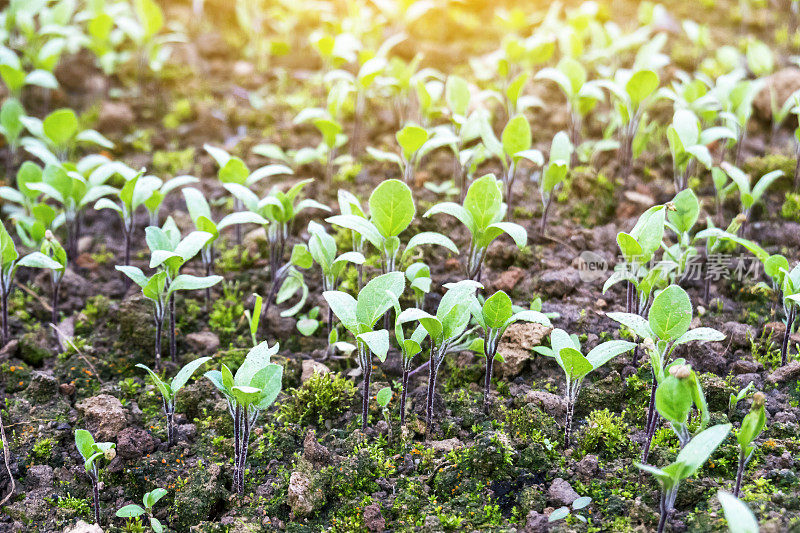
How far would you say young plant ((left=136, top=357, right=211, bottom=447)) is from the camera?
95.7 inches

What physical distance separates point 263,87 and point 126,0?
5.51ft

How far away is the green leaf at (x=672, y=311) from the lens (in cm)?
233

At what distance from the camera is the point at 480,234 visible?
9.37 ft

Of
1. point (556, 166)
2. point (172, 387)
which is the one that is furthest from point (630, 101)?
point (172, 387)

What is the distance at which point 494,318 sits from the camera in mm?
2514

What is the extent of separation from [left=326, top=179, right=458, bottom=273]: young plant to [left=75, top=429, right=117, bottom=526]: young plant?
1160 mm

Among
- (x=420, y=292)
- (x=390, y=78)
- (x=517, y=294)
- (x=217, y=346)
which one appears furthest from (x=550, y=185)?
(x=217, y=346)

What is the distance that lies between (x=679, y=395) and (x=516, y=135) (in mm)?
1620

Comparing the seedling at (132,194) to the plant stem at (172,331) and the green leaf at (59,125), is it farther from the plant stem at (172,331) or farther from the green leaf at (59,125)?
the green leaf at (59,125)

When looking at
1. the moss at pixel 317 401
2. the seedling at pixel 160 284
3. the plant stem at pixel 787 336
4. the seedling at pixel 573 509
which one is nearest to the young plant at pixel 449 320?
the moss at pixel 317 401

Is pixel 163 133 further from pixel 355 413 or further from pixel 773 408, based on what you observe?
pixel 773 408

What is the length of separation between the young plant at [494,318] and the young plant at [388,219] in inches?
15.1

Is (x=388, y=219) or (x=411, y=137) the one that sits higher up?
(x=411, y=137)

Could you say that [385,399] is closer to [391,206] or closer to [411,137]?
[391,206]
